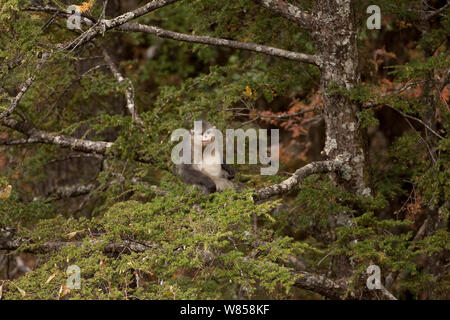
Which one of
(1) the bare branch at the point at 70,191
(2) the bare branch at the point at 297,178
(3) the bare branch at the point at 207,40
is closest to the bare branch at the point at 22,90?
(3) the bare branch at the point at 207,40

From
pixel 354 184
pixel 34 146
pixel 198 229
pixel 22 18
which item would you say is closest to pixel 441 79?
pixel 354 184

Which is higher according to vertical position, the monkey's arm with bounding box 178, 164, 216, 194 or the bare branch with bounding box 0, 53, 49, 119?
the bare branch with bounding box 0, 53, 49, 119

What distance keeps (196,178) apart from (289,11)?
5.57 ft

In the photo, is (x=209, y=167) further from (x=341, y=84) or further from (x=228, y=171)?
(x=341, y=84)

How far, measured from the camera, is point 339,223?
548cm

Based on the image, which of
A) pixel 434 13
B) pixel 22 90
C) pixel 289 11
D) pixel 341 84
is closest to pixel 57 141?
pixel 22 90

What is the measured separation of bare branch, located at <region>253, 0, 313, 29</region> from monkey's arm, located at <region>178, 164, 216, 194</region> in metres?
1.54

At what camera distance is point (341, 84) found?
17.8 ft

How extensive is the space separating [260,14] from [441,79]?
6.06 ft

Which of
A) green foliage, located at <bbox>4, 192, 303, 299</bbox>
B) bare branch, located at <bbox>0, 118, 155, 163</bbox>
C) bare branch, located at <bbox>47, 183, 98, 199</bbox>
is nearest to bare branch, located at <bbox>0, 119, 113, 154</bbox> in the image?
bare branch, located at <bbox>0, 118, 155, 163</bbox>

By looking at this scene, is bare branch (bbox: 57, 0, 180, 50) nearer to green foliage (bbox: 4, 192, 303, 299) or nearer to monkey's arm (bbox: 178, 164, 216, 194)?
monkey's arm (bbox: 178, 164, 216, 194)

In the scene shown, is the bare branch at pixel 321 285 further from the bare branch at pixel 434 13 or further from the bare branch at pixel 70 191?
the bare branch at pixel 434 13

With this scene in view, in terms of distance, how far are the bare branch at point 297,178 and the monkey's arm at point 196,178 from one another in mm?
544

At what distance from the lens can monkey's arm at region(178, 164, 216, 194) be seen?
190 inches
